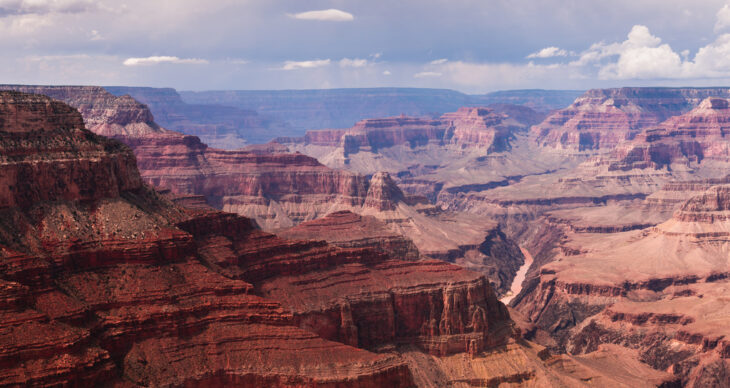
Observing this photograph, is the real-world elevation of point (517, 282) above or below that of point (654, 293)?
below

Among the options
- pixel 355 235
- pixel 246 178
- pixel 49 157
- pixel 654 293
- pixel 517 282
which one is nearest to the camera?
pixel 49 157

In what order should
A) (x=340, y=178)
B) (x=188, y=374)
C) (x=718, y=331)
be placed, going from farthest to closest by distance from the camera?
1. (x=340, y=178)
2. (x=718, y=331)
3. (x=188, y=374)

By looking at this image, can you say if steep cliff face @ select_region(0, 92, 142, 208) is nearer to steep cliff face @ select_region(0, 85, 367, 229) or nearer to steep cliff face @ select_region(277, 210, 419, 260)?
steep cliff face @ select_region(277, 210, 419, 260)

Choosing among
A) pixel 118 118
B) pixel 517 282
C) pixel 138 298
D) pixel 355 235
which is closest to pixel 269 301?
pixel 138 298

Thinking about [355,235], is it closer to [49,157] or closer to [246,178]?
[49,157]

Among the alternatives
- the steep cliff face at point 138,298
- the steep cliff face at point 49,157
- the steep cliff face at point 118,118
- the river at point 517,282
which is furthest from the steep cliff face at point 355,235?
the steep cliff face at point 118,118

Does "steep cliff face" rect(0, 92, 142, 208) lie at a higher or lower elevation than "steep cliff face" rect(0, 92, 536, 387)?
higher

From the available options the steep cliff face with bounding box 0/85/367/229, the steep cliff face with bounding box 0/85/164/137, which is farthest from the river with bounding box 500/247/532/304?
the steep cliff face with bounding box 0/85/164/137

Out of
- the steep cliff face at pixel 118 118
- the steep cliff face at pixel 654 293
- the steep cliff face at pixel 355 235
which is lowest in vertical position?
the steep cliff face at pixel 654 293

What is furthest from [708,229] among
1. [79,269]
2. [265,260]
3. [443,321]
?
[79,269]

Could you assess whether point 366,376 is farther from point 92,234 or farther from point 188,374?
point 92,234

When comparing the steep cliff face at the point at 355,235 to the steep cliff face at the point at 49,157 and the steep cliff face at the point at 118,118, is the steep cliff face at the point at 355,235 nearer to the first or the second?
the steep cliff face at the point at 49,157
